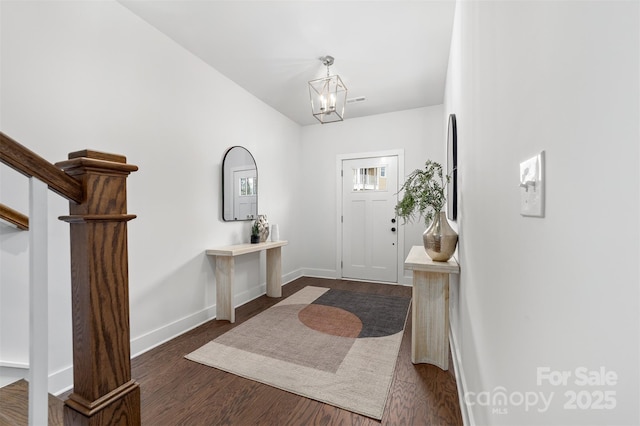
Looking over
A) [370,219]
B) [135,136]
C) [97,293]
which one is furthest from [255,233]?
[97,293]

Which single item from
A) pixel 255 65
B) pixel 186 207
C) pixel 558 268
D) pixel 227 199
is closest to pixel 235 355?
pixel 186 207

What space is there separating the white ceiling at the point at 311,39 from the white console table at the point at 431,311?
1.99 meters

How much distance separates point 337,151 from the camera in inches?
191

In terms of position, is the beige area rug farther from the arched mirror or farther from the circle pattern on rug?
the arched mirror

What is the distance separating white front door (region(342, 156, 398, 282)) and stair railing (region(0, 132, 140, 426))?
4.04m

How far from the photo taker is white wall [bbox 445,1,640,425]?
35 centimetres

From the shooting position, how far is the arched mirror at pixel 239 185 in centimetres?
324

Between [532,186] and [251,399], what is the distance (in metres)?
1.84

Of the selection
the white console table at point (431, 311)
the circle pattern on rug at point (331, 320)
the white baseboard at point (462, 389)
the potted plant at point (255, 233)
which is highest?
the potted plant at point (255, 233)

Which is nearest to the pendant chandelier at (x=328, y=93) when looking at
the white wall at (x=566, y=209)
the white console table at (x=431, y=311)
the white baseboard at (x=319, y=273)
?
the white console table at (x=431, y=311)

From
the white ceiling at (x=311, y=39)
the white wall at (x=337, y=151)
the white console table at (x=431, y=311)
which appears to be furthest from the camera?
the white wall at (x=337, y=151)

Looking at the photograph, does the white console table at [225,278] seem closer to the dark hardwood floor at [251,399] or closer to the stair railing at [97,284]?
the dark hardwood floor at [251,399]

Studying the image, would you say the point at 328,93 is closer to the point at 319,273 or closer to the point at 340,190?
the point at 340,190

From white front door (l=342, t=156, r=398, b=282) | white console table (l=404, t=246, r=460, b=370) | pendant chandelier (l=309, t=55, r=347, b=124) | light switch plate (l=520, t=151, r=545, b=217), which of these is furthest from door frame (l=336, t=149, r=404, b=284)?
light switch plate (l=520, t=151, r=545, b=217)
